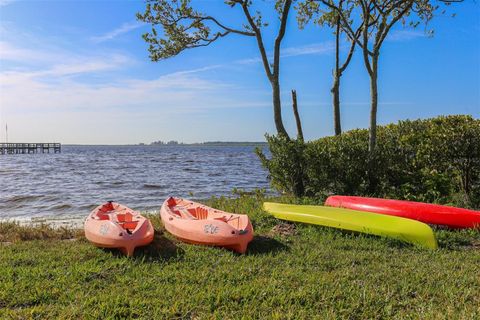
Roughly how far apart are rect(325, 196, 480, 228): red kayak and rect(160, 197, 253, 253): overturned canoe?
2.54 metres

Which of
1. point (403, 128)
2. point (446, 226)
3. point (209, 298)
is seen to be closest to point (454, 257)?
point (446, 226)

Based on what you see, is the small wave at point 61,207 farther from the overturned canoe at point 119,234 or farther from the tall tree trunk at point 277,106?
the tall tree trunk at point 277,106

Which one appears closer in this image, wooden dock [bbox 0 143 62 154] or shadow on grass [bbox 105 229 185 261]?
shadow on grass [bbox 105 229 185 261]

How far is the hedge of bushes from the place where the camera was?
8.69m

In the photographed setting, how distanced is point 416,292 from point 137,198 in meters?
11.8

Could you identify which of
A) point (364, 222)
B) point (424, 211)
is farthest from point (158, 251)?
point (424, 211)

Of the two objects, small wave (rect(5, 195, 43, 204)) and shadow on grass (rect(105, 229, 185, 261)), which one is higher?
shadow on grass (rect(105, 229, 185, 261))

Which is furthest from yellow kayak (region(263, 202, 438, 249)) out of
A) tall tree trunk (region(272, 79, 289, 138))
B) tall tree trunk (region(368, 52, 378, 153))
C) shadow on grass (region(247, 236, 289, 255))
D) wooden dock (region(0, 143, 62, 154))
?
wooden dock (region(0, 143, 62, 154))

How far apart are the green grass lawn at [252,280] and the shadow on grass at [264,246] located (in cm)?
1

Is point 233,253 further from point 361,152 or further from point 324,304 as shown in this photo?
point 361,152

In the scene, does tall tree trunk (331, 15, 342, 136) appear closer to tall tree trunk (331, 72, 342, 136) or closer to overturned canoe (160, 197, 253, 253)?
tall tree trunk (331, 72, 342, 136)

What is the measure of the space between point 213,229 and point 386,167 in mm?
5045

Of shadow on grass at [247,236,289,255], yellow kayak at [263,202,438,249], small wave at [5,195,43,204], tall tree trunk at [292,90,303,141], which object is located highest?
tall tree trunk at [292,90,303,141]

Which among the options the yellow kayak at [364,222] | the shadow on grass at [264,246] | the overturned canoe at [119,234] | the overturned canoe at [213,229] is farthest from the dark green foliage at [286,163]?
the overturned canoe at [119,234]
